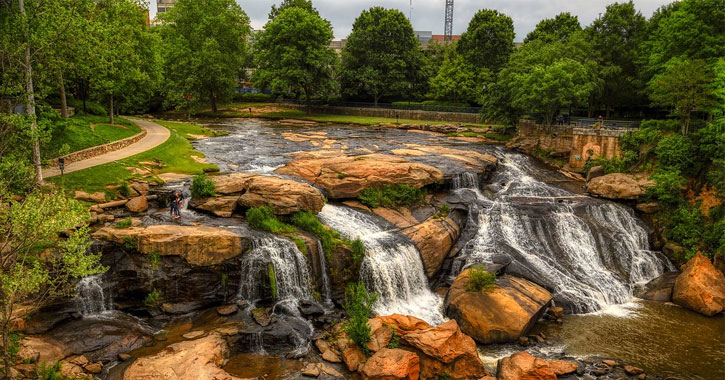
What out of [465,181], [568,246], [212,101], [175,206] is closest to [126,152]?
[175,206]

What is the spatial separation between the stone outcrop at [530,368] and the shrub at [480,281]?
3747 mm

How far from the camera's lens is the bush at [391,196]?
1065 inches

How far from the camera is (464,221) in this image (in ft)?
91.2

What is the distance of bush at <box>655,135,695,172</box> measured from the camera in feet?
102

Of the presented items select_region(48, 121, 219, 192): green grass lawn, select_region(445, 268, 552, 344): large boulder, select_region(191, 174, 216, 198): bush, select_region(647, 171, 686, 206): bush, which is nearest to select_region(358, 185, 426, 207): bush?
select_region(445, 268, 552, 344): large boulder

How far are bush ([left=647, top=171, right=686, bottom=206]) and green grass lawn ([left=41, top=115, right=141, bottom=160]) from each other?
1418 inches

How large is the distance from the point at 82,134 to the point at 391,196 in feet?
75.8

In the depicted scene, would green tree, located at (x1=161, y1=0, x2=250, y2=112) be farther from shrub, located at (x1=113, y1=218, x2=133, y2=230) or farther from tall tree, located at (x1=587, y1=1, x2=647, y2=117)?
tall tree, located at (x1=587, y1=1, x2=647, y2=117)

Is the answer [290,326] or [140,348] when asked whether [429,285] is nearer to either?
[290,326]

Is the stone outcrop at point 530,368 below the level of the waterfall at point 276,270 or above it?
below

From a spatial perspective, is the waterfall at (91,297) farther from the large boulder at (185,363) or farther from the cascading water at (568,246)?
the cascading water at (568,246)

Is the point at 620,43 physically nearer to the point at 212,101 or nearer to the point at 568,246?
the point at 568,246

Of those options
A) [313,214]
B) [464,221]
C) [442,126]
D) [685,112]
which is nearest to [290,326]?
[313,214]

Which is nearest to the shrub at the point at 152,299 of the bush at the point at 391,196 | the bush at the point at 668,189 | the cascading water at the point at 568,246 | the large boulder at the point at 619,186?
the bush at the point at 391,196
